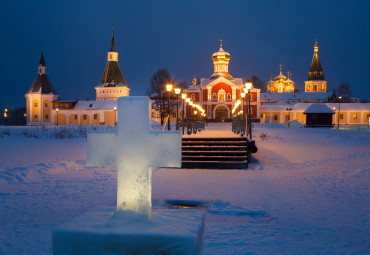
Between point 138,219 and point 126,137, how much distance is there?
67cm

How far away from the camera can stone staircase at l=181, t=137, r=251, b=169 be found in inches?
470

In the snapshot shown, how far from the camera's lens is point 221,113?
187ft

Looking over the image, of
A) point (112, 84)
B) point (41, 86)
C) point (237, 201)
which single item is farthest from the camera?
point (112, 84)

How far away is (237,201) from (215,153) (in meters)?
5.38

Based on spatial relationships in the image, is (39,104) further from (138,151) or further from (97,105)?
(138,151)

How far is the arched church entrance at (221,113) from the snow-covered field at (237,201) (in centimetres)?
4375

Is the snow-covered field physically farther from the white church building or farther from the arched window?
the white church building

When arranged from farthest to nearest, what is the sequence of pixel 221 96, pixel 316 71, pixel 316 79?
pixel 316 71
pixel 316 79
pixel 221 96

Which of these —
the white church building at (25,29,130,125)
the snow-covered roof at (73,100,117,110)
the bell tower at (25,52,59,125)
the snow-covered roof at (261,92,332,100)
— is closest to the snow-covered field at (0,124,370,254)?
the snow-covered roof at (73,100,117,110)

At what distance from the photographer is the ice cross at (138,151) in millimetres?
2650

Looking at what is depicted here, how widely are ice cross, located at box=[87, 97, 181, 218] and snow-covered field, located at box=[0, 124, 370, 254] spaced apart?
2.07 m

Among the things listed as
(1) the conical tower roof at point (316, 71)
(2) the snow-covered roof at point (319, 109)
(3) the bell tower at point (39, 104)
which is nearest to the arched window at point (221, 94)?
(2) the snow-covered roof at point (319, 109)

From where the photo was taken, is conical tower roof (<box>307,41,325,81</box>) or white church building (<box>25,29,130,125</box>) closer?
white church building (<box>25,29,130,125</box>)

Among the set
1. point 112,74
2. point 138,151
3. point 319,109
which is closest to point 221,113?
point 319,109
